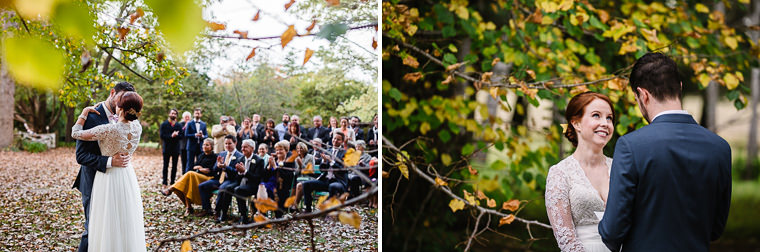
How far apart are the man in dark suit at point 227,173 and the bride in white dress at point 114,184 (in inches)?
14.5

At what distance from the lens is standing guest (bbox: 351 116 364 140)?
8.08 ft

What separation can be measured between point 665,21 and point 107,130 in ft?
11.1

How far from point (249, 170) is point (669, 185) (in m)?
1.76

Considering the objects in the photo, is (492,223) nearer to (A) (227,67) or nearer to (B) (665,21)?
(B) (665,21)

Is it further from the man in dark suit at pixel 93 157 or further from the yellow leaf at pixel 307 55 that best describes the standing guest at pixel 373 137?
the man in dark suit at pixel 93 157

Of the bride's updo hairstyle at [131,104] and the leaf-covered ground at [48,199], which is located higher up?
the bride's updo hairstyle at [131,104]

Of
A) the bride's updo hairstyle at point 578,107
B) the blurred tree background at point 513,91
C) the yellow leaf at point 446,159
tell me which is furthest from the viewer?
the yellow leaf at point 446,159

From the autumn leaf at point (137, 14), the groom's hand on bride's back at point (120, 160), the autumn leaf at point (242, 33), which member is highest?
the autumn leaf at point (242, 33)

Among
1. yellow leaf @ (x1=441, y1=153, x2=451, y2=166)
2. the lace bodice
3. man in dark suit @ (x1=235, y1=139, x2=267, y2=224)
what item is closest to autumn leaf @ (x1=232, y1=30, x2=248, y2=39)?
man in dark suit @ (x1=235, y1=139, x2=267, y2=224)

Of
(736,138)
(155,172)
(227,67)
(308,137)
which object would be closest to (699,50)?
(736,138)

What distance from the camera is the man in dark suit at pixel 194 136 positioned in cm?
219

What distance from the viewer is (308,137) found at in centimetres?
239

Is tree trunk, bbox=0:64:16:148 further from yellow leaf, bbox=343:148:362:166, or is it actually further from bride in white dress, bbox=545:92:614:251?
bride in white dress, bbox=545:92:614:251

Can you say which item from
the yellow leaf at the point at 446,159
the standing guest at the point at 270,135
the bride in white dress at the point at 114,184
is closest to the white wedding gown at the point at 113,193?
the bride in white dress at the point at 114,184
